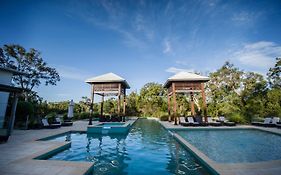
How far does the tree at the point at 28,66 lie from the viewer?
20.0 meters

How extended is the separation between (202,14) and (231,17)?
1.74m

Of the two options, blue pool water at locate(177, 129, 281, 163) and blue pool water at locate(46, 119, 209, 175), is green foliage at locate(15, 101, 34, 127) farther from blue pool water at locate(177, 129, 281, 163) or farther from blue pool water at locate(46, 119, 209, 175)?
blue pool water at locate(177, 129, 281, 163)

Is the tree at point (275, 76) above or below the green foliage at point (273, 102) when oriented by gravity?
above

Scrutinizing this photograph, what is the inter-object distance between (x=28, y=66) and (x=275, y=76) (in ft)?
119

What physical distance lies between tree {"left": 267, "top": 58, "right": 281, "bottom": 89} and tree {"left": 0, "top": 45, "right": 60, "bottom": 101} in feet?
109

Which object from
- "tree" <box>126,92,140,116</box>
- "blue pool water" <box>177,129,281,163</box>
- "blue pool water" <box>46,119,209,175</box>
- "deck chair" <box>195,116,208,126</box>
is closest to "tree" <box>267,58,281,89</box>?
"deck chair" <box>195,116,208,126</box>

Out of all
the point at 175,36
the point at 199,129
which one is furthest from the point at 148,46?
the point at 199,129

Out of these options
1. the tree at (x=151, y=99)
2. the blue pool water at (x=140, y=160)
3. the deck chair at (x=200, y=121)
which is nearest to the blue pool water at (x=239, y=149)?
the blue pool water at (x=140, y=160)

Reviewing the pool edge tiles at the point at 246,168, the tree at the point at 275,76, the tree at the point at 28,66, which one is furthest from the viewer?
the tree at the point at 275,76

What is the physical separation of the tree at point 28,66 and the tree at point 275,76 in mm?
33247

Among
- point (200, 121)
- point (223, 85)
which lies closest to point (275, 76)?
point (223, 85)

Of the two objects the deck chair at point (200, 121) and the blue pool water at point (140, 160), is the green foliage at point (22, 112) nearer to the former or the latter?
the blue pool water at point (140, 160)

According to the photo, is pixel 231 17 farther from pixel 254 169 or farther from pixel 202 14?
pixel 254 169

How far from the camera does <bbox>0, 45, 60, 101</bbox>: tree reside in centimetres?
2003
